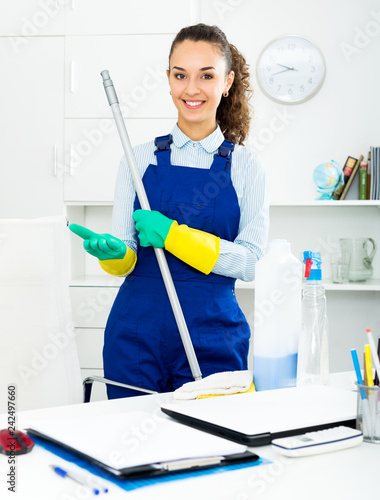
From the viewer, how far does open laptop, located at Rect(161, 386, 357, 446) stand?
79cm

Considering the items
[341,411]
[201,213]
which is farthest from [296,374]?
[201,213]

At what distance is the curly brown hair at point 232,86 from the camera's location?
166 centimetres

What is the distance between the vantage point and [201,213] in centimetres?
163

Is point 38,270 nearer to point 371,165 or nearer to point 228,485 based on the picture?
point 228,485

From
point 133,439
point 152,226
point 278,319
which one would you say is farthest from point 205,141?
point 133,439

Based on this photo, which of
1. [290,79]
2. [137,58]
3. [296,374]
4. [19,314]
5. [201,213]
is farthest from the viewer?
[290,79]

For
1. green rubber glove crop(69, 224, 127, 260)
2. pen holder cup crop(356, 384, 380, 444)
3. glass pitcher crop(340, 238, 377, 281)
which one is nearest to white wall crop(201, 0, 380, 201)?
glass pitcher crop(340, 238, 377, 281)

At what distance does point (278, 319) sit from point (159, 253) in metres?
0.52

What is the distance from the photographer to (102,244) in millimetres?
1428

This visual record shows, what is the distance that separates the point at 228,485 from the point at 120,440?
0.15m

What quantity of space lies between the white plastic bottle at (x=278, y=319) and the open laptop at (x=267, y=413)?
9 cm

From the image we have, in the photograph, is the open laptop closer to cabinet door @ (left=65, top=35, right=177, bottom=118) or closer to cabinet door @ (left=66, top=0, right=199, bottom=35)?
cabinet door @ (left=65, top=35, right=177, bottom=118)

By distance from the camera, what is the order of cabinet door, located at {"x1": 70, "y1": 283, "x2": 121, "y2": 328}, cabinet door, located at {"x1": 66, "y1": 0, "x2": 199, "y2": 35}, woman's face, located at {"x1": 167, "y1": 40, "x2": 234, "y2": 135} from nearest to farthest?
woman's face, located at {"x1": 167, "y1": 40, "x2": 234, "y2": 135} → cabinet door, located at {"x1": 70, "y1": 283, "x2": 121, "y2": 328} → cabinet door, located at {"x1": 66, "y1": 0, "x2": 199, "y2": 35}

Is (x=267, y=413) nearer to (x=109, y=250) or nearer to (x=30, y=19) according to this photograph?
(x=109, y=250)
